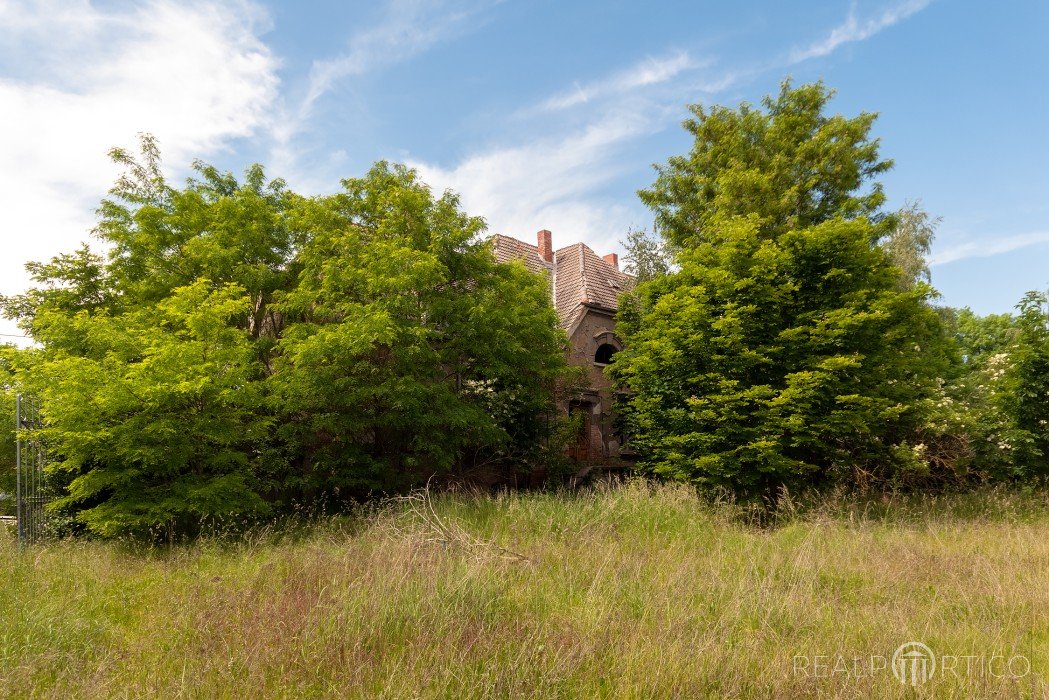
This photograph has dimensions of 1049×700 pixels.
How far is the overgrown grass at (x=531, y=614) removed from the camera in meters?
3.92

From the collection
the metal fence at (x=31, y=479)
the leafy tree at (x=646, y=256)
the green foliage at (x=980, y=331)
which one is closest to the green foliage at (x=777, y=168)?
the leafy tree at (x=646, y=256)

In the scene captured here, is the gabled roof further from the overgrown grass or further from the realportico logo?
the realportico logo

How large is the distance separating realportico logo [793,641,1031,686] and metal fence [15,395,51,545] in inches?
444

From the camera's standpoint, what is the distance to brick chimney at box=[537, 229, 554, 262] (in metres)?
25.1

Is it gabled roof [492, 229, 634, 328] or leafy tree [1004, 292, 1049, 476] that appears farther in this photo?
gabled roof [492, 229, 634, 328]

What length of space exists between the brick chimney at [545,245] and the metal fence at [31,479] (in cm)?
1833

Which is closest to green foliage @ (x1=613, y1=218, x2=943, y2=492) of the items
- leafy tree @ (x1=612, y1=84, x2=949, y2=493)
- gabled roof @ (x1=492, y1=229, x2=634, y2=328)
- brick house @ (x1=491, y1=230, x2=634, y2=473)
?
leafy tree @ (x1=612, y1=84, x2=949, y2=493)

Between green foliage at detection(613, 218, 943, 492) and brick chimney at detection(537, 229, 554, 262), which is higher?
brick chimney at detection(537, 229, 554, 262)

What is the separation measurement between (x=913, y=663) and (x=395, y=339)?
9.30 meters

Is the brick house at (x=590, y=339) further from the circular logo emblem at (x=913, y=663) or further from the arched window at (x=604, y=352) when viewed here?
the circular logo emblem at (x=913, y=663)

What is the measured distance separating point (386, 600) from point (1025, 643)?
17.9 feet

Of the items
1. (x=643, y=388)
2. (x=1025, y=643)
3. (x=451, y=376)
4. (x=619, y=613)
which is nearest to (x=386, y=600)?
(x=619, y=613)

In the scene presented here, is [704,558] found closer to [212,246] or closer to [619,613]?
[619,613]

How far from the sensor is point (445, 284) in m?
13.2
